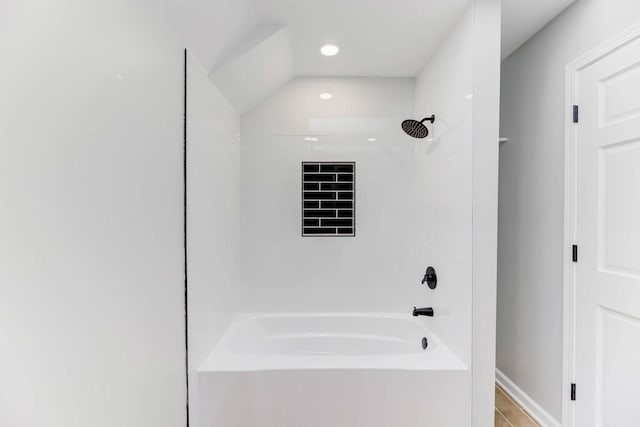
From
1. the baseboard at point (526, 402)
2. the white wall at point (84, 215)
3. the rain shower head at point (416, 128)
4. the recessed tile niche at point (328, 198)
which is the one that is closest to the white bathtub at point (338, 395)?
the white wall at point (84, 215)

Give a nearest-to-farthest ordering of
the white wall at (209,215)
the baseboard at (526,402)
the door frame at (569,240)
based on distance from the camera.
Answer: the white wall at (209,215)
the door frame at (569,240)
the baseboard at (526,402)

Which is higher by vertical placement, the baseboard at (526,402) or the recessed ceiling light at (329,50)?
the recessed ceiling light at (329,50)

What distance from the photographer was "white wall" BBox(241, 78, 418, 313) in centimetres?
281

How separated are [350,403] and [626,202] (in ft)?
5.35

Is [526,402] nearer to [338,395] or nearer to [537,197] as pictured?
[537,197]

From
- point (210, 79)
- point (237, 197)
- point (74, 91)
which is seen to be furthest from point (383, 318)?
point (74, 91)

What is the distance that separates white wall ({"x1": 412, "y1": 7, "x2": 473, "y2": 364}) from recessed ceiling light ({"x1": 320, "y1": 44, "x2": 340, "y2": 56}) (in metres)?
0.63

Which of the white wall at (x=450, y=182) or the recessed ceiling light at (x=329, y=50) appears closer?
the white wall at (x=450, y=182)

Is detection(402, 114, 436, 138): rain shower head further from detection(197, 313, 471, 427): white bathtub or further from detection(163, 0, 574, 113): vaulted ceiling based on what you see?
detection(197, 313, 471, 427): white bathtub

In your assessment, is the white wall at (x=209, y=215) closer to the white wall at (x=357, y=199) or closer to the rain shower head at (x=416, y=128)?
the white wall at (x=357, y=199)

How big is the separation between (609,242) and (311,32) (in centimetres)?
191

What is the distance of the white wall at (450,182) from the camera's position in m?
1.90

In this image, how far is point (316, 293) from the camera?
9.36 feet

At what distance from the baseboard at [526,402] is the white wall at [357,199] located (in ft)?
2.86
